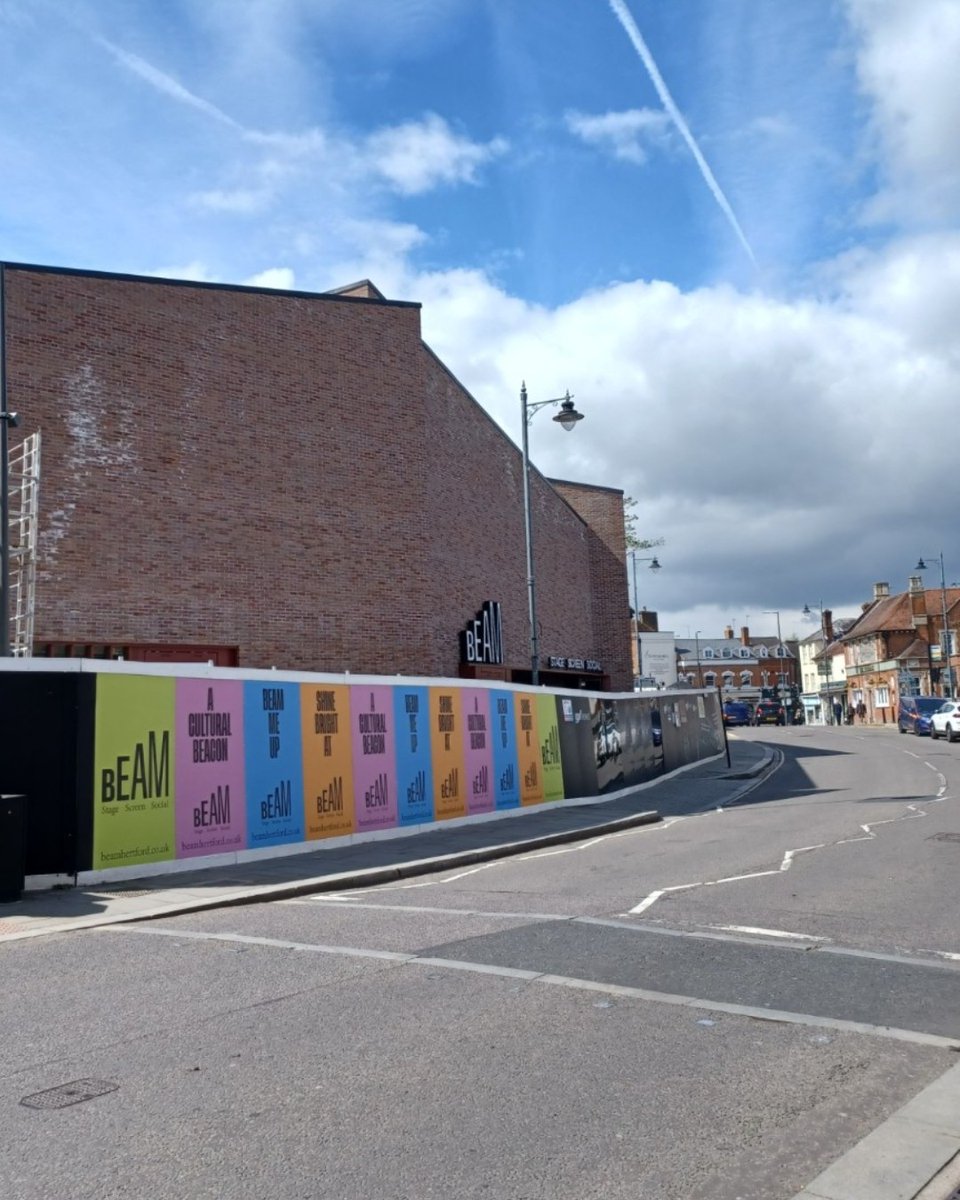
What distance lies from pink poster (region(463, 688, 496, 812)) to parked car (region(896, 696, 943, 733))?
3793cm

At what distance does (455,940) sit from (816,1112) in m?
4.11

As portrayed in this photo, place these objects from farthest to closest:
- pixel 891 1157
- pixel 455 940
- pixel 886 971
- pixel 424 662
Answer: pixel 424 662
pixel 455 940
pixel 886 971
pixel 891 1157

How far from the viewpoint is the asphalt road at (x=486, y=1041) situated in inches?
165

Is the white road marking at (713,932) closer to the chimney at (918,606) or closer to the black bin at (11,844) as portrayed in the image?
A: the black bin at (11,844)

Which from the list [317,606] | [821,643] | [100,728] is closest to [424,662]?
[317,606]

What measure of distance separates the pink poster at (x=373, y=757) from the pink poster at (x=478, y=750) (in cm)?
231

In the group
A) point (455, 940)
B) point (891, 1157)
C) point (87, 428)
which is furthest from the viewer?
point (87, 428)

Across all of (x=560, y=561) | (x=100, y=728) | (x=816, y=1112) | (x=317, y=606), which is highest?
(x=560, y=561)

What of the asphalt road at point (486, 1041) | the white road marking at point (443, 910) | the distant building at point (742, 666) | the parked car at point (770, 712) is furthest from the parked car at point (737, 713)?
the white road marking at point (443, 910)

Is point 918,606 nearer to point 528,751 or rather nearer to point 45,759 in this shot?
point 528,751

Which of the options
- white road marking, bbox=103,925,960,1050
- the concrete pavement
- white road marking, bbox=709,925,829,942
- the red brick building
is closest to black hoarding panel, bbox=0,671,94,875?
the concrete pavement

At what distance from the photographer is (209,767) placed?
13.8m

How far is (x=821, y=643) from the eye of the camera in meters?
118

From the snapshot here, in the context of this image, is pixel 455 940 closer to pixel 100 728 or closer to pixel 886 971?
pixel 886 971
